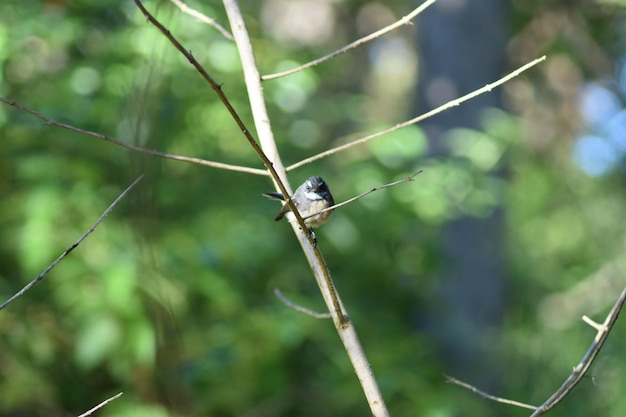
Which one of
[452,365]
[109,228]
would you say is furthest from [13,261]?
[452,365]

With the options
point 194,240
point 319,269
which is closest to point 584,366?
point 319,269

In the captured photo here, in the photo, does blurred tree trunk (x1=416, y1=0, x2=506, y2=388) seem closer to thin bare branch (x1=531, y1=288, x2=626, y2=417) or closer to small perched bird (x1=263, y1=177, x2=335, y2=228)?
small perched bird (x1=263, y1=177, x2=335, y2=228)

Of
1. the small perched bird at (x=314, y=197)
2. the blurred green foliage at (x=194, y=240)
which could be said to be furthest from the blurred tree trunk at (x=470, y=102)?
the small perched bird at (x=314, y=197)

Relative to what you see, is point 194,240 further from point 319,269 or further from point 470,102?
point 470,102

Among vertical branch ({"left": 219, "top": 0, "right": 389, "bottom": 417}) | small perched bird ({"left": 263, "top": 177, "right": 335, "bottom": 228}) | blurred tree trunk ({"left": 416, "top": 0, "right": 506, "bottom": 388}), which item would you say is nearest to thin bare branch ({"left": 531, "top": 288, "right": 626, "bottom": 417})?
vertical branch ({"left": 219, "top": 0, "right": 389, "bottom": 417})

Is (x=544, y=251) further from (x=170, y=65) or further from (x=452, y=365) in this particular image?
(x=170, y=65)

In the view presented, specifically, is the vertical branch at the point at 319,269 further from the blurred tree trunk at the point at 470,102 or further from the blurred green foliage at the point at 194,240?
the blurred tree trunk at the point at 470,102
